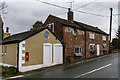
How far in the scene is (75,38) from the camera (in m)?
17.9

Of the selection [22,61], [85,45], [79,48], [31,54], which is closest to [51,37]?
[31,54]

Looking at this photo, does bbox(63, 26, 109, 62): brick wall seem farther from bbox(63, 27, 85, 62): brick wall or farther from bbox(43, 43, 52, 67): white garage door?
bbox(43, 43, 52, 67): white garage door

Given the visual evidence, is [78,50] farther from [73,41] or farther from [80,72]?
[80,72]

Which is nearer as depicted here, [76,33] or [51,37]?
[51,37]

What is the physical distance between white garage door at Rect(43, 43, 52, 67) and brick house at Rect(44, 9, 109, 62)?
108 inches

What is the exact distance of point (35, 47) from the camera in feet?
39.6

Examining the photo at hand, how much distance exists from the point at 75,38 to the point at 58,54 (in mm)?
4618

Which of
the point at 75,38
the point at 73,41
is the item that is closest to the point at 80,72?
the point at 73,41

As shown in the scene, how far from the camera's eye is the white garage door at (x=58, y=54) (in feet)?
47.1

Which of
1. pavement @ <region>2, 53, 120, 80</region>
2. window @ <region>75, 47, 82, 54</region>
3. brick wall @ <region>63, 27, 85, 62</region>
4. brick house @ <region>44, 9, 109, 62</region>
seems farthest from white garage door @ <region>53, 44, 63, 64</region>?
window @ <region>75, 47, 82, 54</region>

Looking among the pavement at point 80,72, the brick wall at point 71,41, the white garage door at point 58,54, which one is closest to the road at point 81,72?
the pavement at point 80,72

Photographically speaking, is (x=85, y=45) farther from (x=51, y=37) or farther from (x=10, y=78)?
(x=10, y=78)

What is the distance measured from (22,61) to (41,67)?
2.46 meters

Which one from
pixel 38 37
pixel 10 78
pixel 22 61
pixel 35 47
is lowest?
pixel 10 78
